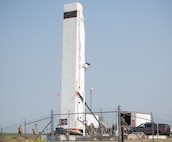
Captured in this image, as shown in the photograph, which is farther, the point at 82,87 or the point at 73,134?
the point at 82,87

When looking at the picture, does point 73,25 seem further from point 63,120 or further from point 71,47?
point 63,120

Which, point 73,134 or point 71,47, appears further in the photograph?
point 71,47

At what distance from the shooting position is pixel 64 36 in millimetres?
35594

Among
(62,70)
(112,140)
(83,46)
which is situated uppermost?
(83,46)

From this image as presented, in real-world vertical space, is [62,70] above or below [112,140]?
above

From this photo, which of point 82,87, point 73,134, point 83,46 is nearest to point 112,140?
point 73,134

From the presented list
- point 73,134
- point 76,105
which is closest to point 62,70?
point 76,105

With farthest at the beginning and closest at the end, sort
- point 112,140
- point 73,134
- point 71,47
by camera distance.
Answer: point 71,47 < point 73,134 < point 112,140

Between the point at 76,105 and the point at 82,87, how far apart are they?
6.48ft

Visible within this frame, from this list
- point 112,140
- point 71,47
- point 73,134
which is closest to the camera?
point 112,140

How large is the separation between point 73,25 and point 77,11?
1370mm

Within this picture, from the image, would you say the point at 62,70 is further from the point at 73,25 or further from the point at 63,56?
the point at 73,25

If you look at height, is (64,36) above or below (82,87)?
above

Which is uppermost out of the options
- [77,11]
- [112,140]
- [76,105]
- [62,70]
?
[77,11]
